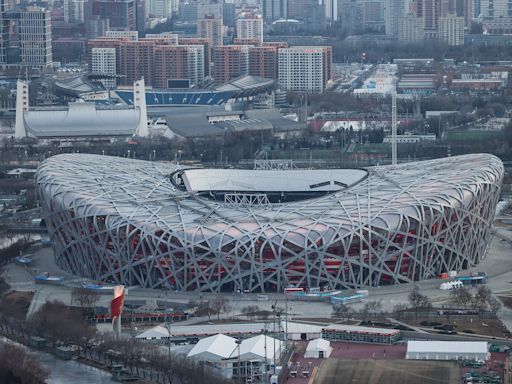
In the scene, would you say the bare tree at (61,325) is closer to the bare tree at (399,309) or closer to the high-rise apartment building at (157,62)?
the bare tree at (399,309)

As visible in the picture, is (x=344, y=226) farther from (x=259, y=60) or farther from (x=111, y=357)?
(x=259, y=60)

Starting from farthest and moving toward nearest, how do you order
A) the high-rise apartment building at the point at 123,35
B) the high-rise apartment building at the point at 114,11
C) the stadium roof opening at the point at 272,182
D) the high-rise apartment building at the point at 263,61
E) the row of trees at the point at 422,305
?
1. the high-rise apartment building at the point at 114,11
2. the high-rise apartment building at the point at 123,35
3. the high-rise apartment building at the point at 263,61
4. the stadium roof opening at the point at 272,182
5. the row of trees at the point at 422,305

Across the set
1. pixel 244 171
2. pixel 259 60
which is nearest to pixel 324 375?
pixel 244 171

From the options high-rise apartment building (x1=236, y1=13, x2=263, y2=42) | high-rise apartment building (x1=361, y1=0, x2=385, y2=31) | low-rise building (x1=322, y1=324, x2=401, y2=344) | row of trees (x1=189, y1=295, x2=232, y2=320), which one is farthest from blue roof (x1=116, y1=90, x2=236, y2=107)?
high-rise apartment building (x1=361, y1=0, x2=385, y2=31)

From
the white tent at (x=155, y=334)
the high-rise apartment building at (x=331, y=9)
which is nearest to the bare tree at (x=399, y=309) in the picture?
the white tent at (x=155, y=334)

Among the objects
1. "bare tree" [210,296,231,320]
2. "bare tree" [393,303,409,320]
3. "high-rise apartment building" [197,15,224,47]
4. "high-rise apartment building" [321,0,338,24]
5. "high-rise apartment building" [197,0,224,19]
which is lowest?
"high-rise apartment building" [321,0,338,24]

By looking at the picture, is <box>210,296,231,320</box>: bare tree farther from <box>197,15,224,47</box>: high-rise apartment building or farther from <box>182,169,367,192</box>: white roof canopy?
<box>197,15,224,47</box>: high-rise apartment building

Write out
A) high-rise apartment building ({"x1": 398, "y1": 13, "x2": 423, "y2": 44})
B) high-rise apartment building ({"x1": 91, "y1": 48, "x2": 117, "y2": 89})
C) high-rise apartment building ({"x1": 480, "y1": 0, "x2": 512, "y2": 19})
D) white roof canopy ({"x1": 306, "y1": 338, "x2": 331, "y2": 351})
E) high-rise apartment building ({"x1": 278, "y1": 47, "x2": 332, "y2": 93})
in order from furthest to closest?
high-rise apartment building ({"x1": 480, "y1": 0, "x2": 512, "y2": 19}) < high-rise apartment building ({"x1": 398, "y1": 13, "x2": 423, "y2": 44}) < high-rise apartment building ({"x1": 91, "y1": 48, "x2": 117, "y2": 89}) < high-rise apartment building ({"x1": 278, "y1": 47, "x2": 332, "y2": 93}) < white roof canopy ({"x1": 306, "y1": 338, "x2": 331, "y2": 351})
